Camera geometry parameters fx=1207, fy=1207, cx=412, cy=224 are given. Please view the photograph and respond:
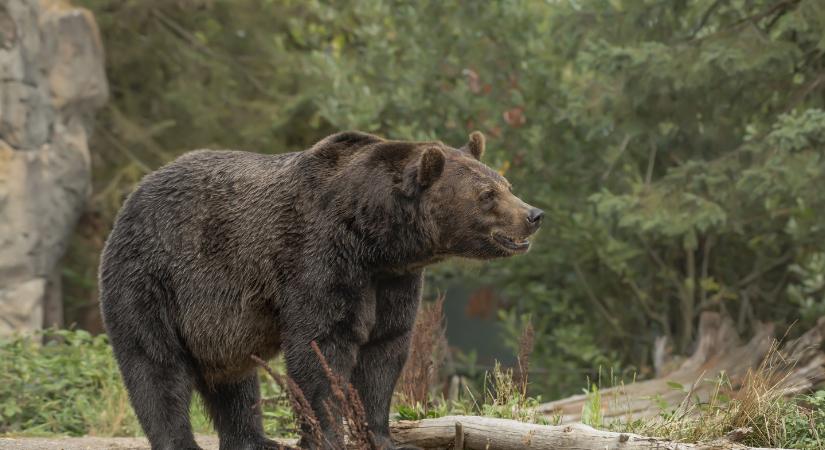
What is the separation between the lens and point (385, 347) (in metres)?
5.66

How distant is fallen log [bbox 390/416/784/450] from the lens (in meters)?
5.29

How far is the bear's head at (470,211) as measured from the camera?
5.47 m

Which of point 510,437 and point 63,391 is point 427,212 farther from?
point 63,391

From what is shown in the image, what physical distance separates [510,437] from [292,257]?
1362 millimetres

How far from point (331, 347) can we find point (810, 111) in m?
4.64

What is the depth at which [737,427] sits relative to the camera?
5.91 m

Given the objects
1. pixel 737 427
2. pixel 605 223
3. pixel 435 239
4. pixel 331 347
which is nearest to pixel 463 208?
pixel 435 239

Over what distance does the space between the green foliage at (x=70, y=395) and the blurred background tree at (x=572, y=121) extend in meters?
2.71

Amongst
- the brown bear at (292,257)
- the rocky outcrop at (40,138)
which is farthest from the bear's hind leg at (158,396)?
the rocky outcrop at (40,138)

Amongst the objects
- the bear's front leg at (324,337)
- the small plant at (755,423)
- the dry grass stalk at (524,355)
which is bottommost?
the dry grass stalk at (524,355)

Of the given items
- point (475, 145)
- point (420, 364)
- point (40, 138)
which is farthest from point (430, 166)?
point (40, 138)

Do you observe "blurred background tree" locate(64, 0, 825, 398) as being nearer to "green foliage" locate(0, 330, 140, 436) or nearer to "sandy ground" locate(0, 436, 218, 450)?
"green foliage" locate(0, 330, 140, 436)

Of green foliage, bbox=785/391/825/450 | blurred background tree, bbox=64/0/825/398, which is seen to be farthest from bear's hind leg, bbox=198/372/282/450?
blurred background tree, bbox=64/0/825/398

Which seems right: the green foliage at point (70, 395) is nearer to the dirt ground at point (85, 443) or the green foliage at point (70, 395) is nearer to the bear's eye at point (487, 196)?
the dirt ground at point (85, 443)
